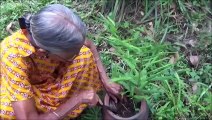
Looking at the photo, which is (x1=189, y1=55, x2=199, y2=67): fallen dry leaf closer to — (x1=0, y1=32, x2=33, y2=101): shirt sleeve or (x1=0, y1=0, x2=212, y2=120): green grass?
(x1=0, y1=0, x2=212, y2=120): green grass

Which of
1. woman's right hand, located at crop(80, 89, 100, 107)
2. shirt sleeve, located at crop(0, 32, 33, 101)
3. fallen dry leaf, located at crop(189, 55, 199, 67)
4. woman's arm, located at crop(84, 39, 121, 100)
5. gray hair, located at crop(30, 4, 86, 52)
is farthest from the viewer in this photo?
fallen dry leaf, located at crop(189, 55, 199, 67)

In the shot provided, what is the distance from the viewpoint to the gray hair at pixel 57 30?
2.02 m

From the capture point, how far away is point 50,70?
2.41m

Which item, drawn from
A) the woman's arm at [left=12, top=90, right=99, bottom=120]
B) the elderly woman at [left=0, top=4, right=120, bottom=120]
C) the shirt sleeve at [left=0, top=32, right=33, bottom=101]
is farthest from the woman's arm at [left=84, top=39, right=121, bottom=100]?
the shirt sleeve at [left=0, top=32, right=33, bottom=101]

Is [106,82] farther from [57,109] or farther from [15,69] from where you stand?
[15,69]

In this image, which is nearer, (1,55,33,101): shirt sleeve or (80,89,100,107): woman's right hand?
(1,55,33,101): shirt sleeve

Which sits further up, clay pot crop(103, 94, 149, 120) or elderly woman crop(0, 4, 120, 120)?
elderly woman crop(0, 4, 120, 120)

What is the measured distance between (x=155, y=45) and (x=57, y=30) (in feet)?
3.19

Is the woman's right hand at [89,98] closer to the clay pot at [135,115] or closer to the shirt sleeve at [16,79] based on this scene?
the clay pot at [135,115]

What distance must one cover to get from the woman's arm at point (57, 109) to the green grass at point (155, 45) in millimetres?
198

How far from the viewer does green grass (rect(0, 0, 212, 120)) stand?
257 centimetres

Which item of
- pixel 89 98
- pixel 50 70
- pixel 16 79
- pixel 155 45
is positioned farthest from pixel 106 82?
pixel 16 79

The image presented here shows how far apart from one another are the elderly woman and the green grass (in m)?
0.20

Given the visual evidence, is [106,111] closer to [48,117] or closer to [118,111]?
[118,111]
